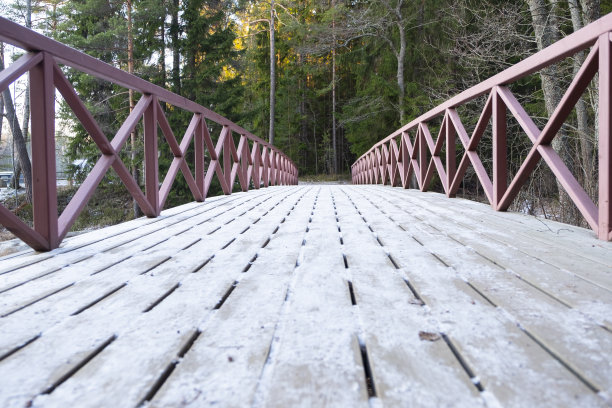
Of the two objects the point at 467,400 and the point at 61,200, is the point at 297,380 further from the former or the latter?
the point at 61,200

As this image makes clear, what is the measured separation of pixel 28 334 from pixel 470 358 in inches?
40.6

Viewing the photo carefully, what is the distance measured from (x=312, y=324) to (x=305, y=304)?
0.13m

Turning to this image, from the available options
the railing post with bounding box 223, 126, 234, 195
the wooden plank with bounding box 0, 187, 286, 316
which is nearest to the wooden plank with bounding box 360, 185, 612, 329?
the wooden plank with bounding box 0, 187, 286, 316

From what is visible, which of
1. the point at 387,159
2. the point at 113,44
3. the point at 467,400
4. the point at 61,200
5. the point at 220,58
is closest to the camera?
the point at 467,400

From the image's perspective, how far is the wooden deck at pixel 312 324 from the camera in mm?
688

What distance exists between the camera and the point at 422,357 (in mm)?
785

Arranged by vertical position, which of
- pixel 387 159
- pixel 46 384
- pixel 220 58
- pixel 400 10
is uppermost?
pixel 400 10

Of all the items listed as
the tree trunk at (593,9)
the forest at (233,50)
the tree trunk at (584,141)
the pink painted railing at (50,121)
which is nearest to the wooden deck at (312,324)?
the pink painted railing at (50,121)

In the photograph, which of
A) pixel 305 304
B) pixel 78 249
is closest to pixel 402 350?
pixel 305 304

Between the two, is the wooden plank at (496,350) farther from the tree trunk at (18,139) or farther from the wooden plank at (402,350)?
the tree trunk at (18,139)

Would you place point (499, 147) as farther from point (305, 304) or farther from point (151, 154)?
point (151, 154)

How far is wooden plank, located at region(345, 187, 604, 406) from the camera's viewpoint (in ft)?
2.17

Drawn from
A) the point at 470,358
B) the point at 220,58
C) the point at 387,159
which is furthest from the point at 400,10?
the point at 470,358

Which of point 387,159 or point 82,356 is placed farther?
point 387,159
